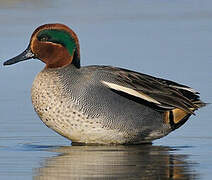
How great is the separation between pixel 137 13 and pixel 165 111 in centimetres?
728

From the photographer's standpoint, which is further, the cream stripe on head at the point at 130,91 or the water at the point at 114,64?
the cream stripe on head at the point at 130,91

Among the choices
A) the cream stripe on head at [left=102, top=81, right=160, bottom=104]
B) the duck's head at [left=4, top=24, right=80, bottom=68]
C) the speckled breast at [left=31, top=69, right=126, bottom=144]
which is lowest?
the speckled breast at [left=31, top=69, right=126, bottom=144]

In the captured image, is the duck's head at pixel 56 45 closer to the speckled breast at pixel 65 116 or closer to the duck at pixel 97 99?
the duck at pixel 97 99

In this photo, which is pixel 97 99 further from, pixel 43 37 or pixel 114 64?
pixel 114 64

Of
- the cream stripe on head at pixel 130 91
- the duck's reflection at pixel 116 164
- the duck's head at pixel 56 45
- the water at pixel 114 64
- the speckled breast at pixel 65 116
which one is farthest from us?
the duck's head at pixel 56 45

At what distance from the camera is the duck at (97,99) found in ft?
29.7

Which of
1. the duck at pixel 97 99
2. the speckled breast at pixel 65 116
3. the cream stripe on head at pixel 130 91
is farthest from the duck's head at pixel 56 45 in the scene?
the cream stripe on head at pixel 130 91

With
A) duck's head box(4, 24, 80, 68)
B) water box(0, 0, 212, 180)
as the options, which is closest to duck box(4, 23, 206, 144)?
duck's head box(4, 24, 80, 68)

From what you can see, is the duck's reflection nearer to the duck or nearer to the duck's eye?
the duck

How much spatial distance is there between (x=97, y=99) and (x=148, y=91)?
483 mm

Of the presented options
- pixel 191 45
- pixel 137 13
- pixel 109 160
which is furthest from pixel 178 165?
pixel 137 13

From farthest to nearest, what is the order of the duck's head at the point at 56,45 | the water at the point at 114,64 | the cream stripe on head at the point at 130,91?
the duck's head at the point at 56,45
the cream stripe on head at the point at 130,91
the water at the point at 114,64

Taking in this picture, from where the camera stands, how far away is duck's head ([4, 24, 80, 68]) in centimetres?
945

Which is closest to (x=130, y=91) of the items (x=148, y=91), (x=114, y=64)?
(x=148, y=91)
